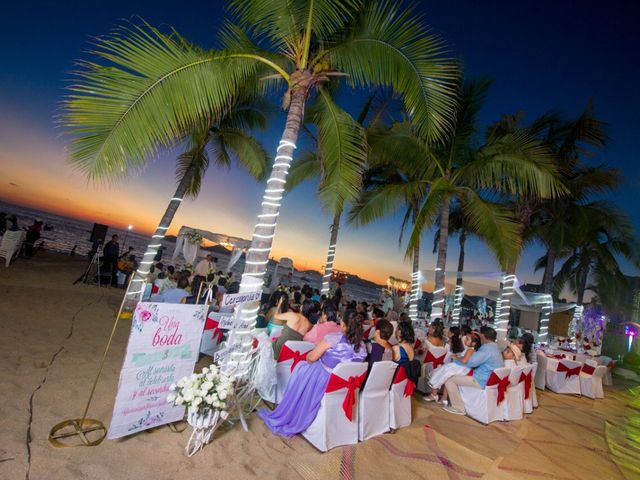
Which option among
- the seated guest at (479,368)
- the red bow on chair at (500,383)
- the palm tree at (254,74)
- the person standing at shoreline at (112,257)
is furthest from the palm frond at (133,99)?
the person standing at shoreline at (112,257)

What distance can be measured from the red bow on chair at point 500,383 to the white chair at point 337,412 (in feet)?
8.52

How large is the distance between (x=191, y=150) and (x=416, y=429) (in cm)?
831

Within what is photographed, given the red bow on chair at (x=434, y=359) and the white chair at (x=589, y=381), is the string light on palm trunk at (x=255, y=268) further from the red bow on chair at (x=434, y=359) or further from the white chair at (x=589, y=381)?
the white chair at (x=589, y=381)

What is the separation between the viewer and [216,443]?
3041 millimetres

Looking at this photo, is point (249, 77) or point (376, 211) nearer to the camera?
point (249, 77)

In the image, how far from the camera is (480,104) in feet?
29.6

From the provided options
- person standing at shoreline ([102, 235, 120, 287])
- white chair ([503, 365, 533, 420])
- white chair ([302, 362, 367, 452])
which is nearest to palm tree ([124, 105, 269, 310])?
person standing at shoreline ([102, 235, 120, 287])

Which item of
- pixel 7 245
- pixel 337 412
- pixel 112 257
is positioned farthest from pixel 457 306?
pixel 7 245

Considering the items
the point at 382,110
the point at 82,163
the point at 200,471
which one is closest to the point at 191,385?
the point at 200,471

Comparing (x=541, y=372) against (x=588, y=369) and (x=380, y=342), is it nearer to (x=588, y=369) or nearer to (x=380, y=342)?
(x=588, y=369)

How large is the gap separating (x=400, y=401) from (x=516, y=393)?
2610 mm

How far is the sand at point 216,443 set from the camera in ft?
8.26

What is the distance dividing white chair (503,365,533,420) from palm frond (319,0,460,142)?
4.03m

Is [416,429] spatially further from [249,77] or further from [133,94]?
[249,77]
